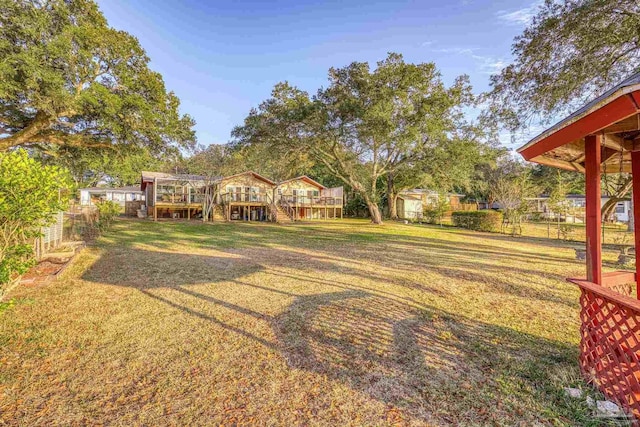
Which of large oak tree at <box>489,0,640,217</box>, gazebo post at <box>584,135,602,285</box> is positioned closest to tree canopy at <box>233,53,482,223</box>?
large oak tree at <box>489,0,640,217</box>

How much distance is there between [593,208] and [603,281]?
1198 mm

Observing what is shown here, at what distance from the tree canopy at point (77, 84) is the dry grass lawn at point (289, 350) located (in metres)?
6.71

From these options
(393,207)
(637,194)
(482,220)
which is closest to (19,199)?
(637,194)

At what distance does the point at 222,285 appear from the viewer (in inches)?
244

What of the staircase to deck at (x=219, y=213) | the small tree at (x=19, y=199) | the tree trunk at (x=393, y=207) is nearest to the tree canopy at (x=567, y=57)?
the small tree at (x=19, y=199)

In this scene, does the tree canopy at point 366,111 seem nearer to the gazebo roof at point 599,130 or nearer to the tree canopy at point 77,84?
the tree canopy at point 77,84

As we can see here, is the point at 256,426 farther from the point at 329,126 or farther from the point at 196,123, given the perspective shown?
the point at 329,126

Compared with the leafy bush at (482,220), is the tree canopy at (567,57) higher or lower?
higher

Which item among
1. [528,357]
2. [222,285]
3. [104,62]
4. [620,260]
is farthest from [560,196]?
[104,62]

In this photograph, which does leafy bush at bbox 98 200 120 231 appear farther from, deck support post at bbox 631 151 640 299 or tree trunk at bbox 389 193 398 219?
tree trunk at bbox 389 193 398 219

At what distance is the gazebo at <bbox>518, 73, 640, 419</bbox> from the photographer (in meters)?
2.33

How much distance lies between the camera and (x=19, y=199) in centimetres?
364

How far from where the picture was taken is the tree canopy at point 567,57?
7066 mm

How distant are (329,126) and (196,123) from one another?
7.21 metres
